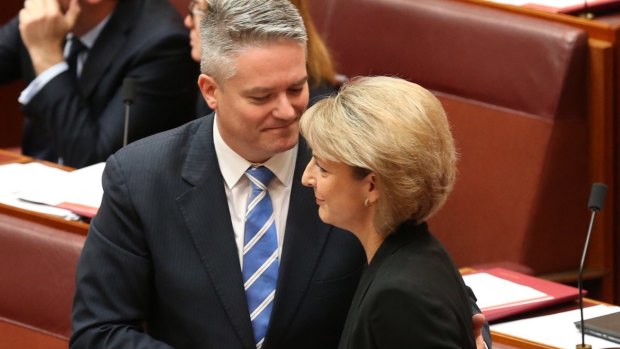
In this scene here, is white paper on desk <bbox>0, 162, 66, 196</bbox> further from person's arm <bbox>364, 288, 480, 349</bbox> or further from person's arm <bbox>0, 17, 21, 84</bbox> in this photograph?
person's arm <bbox>364, 288, 480, 349</bbox>

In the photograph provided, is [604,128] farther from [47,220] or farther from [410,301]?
[410,301]

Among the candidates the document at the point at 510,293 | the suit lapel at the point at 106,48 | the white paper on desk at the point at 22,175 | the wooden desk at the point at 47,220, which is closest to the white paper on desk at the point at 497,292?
the document at the point at 510,293

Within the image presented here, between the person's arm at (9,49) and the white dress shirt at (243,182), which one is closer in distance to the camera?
the white dress shirt at (243,182)

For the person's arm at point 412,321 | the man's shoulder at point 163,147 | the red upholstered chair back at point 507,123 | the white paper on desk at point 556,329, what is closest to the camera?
the person's arm at point 412,321

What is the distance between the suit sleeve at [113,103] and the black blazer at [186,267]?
0.83 m

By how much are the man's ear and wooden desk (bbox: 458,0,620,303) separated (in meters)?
0.88

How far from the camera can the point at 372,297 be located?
3.57ft

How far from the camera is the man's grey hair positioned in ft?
4.10

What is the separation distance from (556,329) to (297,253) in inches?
14.3

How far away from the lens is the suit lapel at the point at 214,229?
127cm

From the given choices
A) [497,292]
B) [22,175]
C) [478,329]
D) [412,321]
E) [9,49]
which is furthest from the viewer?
[9,49]

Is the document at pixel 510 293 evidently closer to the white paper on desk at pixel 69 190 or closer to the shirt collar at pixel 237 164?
the shirt collar at pixel 237 164

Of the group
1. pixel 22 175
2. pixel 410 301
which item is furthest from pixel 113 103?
pixel 410 301

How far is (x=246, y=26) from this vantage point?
1.25 m
